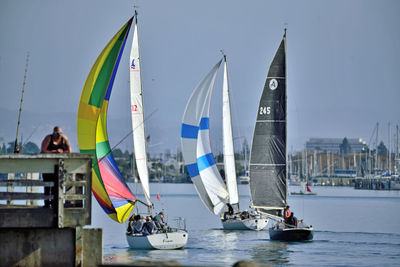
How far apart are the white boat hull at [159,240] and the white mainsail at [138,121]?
2332mm

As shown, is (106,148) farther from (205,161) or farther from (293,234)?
(205,161)

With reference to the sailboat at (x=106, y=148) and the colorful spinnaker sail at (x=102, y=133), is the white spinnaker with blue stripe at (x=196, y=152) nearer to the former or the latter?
the sailboat at (x=106, y=148)

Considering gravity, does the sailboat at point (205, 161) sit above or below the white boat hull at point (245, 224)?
above

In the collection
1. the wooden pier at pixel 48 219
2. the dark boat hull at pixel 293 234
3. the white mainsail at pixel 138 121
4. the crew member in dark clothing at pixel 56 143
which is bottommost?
the dark boat hull at pixel 293 234

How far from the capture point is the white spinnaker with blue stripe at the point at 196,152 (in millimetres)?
48156

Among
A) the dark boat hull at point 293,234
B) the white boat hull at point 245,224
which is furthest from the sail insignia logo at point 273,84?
the dark boat hull at point 293,234

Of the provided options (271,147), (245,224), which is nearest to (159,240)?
(271,147)

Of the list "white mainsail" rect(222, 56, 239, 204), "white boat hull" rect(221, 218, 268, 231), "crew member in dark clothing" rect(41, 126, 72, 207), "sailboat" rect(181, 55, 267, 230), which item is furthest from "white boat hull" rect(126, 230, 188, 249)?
"white mainsail" rect(222, 56, 239, 204)

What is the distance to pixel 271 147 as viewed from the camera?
43.9 meters

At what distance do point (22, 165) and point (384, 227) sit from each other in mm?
47128

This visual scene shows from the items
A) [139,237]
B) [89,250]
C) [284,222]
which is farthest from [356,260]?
[89,250]

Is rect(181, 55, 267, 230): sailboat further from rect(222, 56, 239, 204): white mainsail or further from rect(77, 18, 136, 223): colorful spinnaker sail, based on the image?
rect(77, 18, 136, 223): colorful spinnaker sail

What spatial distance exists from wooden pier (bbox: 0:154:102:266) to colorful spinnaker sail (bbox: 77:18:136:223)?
1324 cm

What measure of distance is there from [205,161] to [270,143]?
21.2ft
